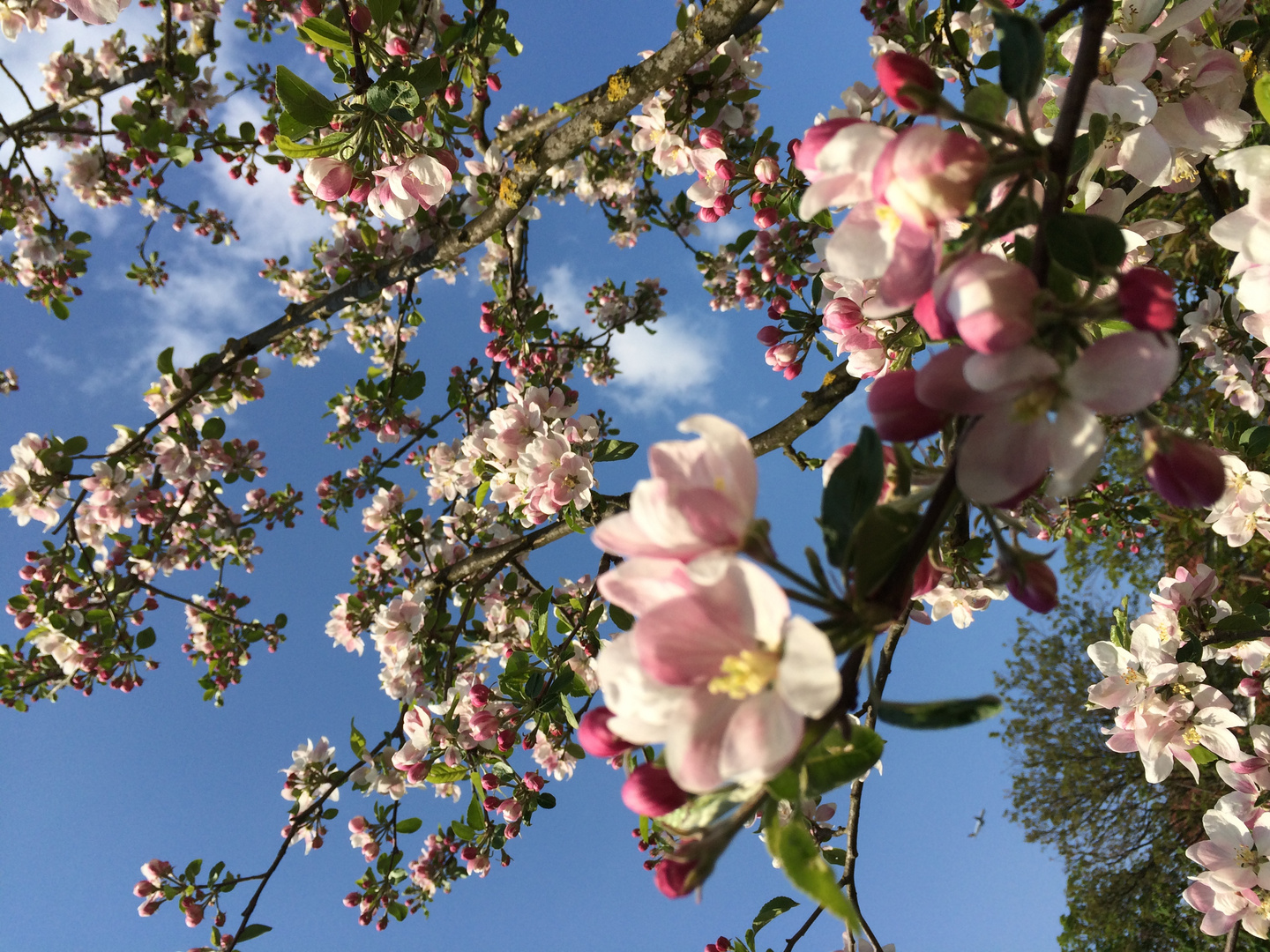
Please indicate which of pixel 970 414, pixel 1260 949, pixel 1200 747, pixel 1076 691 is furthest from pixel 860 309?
pixel 1076 691

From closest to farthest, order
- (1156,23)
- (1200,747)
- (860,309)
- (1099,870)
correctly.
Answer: (1156,23), (860,309), (1200,747), (1099,870)

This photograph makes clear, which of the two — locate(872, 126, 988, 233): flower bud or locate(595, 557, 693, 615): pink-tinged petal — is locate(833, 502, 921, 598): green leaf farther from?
locate(872, 126, 988, 233): flower bud

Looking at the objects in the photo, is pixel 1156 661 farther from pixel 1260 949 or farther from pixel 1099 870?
pixel 1099 870

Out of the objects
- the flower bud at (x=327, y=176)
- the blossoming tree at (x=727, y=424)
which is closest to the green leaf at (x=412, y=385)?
the blossoming tree at (x=727, y=424)

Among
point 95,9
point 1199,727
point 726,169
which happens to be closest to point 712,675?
point 1199,727

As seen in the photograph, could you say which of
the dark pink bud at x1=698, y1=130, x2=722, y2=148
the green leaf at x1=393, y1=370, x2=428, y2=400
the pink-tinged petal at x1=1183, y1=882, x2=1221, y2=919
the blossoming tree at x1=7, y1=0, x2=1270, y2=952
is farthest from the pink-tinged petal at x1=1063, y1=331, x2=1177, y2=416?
the green leaf at x1=393, y1=370, x2=428, y2=400

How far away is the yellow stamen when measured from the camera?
63cm

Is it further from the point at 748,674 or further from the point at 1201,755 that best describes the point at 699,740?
the point at 1201,755

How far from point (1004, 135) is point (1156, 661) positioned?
195 centimetres

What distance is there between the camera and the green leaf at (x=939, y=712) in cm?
68

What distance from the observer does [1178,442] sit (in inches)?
26.9

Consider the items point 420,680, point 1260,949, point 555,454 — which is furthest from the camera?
point 1260,949

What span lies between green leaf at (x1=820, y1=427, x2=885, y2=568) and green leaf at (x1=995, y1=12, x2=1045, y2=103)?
377mm

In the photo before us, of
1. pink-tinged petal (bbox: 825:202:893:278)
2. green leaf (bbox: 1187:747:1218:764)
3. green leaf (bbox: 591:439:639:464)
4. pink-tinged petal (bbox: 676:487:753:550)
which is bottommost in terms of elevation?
green leaf (bbox: 1187:747:1218:764)
